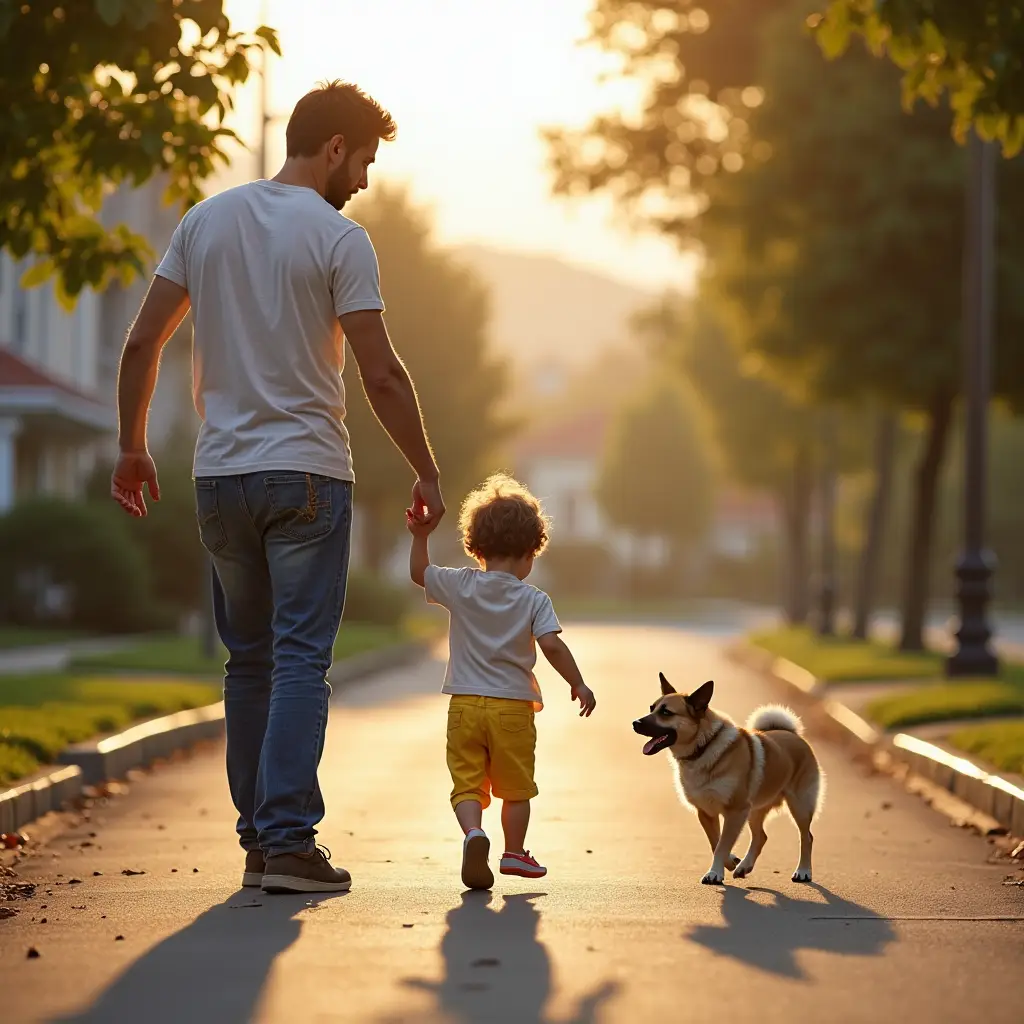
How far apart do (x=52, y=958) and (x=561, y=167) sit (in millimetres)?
23904

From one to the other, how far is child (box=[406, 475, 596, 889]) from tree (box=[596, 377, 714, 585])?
280 ft

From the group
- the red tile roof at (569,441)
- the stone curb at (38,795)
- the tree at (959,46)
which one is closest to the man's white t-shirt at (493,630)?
the stone curb at (38,795)

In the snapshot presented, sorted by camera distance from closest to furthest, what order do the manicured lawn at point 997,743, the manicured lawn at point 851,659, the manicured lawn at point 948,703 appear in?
the manicured lawn at point 997,743 < the manicured lawn at point 948,703 < the manicured lawn at point 851,659

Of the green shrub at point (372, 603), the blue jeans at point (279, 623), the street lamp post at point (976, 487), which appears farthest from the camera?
the green shrub at point (372, 603)

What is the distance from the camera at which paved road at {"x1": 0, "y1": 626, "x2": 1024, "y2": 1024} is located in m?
4.84

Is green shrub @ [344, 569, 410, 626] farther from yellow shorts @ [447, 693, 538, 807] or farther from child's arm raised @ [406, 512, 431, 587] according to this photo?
yellow shorts @ [447, 693, 538, 807]

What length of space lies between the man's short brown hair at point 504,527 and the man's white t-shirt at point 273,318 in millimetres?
642

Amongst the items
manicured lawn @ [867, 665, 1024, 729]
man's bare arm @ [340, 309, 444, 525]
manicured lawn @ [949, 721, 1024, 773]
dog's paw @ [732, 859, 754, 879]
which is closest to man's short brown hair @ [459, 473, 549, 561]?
man's bare arm @ [340, 309, 444, 525]

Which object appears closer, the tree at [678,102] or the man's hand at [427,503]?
the man's hand at [427,503]

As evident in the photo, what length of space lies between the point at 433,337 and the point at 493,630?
46820 millimetres

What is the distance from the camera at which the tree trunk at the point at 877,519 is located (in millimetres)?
33031

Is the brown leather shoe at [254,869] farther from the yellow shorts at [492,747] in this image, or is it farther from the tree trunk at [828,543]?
the tree trunk at [828,543]

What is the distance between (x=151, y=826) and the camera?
9.23 m

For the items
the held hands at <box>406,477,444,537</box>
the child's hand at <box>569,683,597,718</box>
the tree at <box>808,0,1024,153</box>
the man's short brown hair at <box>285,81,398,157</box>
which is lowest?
the child's hand at <box>569,683,597,718</box>
